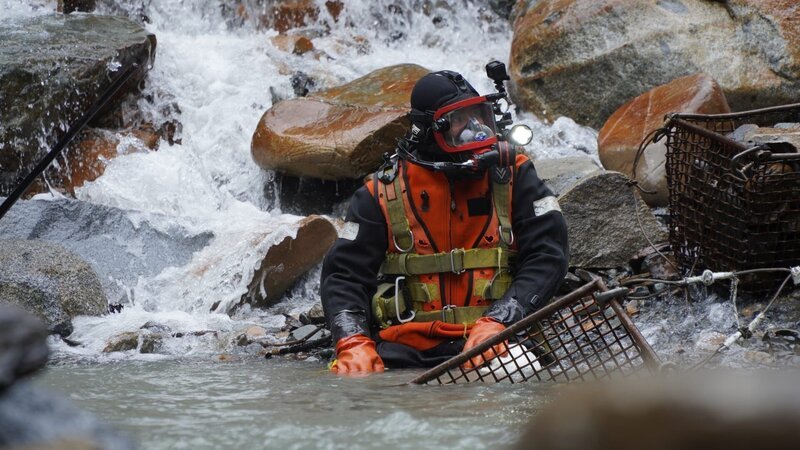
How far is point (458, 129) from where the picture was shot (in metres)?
4.45

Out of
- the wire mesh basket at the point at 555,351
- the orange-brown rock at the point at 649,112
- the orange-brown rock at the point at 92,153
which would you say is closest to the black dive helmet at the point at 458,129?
the wire mesh basket at the point at 555,351

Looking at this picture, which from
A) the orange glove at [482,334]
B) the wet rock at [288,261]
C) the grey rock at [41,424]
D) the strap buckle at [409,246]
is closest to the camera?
the grey rock at [41,424]

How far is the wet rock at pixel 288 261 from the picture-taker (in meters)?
7.05

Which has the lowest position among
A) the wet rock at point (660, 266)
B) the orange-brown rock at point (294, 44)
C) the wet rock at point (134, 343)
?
the wet rock at point (134, 343)

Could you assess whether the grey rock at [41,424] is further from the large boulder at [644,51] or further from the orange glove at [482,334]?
the large boulder at [644,51]

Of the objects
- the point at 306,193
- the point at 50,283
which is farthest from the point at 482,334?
the point at 306,193

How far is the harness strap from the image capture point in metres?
4.47

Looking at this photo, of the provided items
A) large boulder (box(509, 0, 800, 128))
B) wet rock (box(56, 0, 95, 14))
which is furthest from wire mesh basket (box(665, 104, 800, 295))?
wet rock (box(56, 0, 95, 14))

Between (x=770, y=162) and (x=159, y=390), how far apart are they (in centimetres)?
283

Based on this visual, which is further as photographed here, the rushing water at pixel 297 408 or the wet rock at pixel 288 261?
the wet rock at pixel 288 261

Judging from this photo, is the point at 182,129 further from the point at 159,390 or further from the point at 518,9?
the point at 159,390

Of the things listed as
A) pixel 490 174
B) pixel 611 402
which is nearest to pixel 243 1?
pixel 490 174

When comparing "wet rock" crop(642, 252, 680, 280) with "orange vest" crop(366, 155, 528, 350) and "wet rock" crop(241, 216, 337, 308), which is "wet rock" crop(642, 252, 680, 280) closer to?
"orange vest" crop(366, 155, 528, 350)

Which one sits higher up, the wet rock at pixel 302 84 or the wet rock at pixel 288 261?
the wet rock at pixel 302 84
